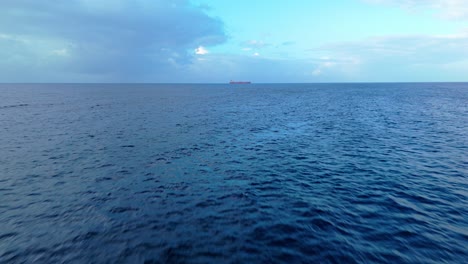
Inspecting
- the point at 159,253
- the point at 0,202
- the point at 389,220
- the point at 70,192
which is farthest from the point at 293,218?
the point at 0,202

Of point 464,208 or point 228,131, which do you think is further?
point 228,131

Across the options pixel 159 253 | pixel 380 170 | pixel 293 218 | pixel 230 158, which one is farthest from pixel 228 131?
pixel 159 253

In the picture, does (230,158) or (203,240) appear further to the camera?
(230,158)

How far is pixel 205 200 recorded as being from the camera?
67.7 ft

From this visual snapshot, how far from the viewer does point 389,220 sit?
17.3 metres

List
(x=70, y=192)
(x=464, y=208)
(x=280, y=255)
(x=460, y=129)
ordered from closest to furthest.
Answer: (x=280, y=255), (x=464, y=208), (x=70, y=192), (x=460, y=129)

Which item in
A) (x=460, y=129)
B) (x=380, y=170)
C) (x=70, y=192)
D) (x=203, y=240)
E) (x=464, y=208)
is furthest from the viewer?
(x=460, y=129)

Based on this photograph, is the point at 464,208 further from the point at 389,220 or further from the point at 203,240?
the point at 203,240

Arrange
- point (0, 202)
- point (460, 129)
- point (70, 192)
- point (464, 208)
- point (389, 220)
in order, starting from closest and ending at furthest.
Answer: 1. point (389, 220)
2. point (464, 208)
3. point (0, 202)
4. point (70, 192)
5. point (460, 129)

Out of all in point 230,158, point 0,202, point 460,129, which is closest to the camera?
point 0,202

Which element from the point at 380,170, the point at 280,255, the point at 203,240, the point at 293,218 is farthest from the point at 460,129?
the point at 203,240

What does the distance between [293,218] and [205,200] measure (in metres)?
7.52

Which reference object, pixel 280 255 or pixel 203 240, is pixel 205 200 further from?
pixel 280 255

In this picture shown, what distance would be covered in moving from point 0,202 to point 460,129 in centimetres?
7137
